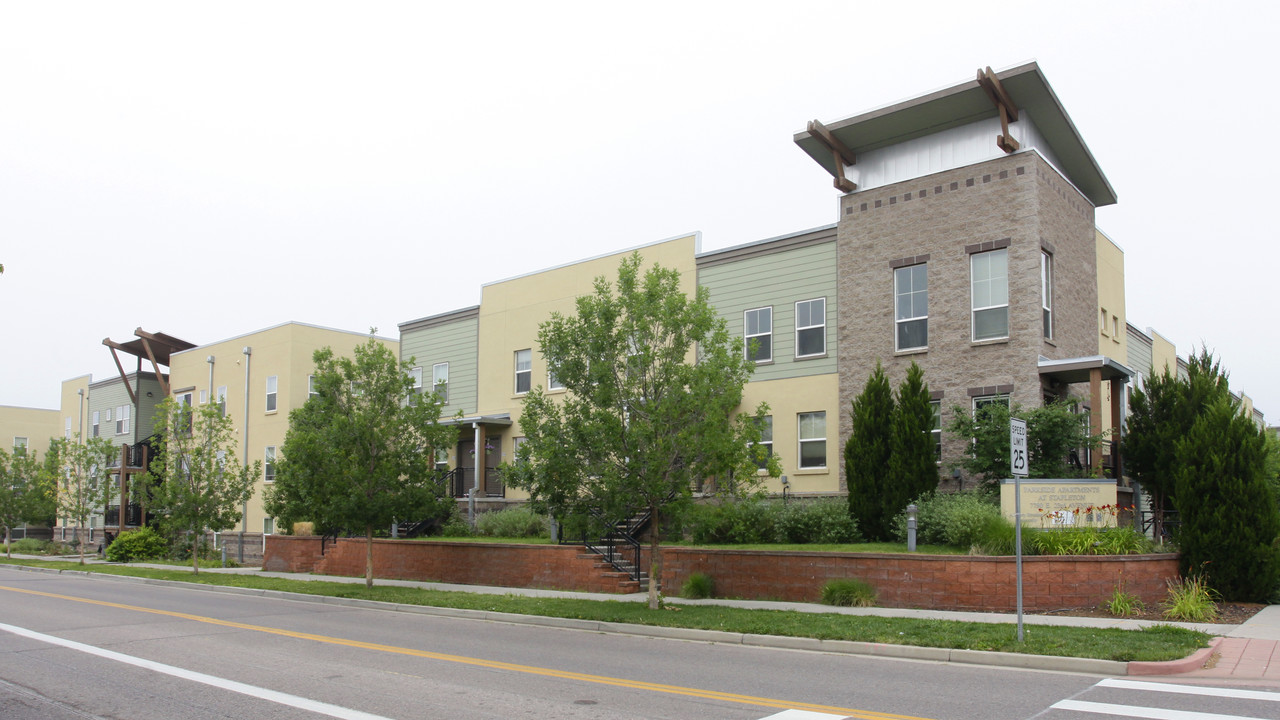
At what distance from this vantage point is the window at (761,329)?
25.1 meters

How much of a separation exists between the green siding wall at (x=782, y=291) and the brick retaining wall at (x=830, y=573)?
21.9 ft

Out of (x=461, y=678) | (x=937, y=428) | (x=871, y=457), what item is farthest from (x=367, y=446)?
(x=937, y=428)

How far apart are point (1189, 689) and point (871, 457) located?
11.2 meters

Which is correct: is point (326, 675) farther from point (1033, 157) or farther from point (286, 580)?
point (1033, 157)

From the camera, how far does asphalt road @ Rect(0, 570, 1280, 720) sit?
28.7 feet

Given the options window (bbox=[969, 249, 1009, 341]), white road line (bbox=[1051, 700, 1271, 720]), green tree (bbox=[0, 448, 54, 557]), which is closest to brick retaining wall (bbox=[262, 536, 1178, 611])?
window (bbox=[969, 249, 1009, 341])

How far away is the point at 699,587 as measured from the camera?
1858 centimetres

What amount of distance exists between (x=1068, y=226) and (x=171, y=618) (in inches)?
812

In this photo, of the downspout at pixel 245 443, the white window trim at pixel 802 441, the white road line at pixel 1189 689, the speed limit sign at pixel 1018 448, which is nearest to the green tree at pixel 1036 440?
the white window trim at pixel 802 441

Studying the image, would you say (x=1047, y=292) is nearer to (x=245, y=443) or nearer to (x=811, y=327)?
(x=811, y=327)

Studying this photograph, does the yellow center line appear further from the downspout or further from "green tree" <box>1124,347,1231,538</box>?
the downspout

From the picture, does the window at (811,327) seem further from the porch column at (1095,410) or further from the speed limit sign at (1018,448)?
the speed limit sign at (1018,448)

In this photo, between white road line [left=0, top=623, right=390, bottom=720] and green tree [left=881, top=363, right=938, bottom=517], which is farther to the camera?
green tree [left=881, top=363, right=938, bottom=517]

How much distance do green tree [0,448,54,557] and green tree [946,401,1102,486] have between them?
38025 mm
